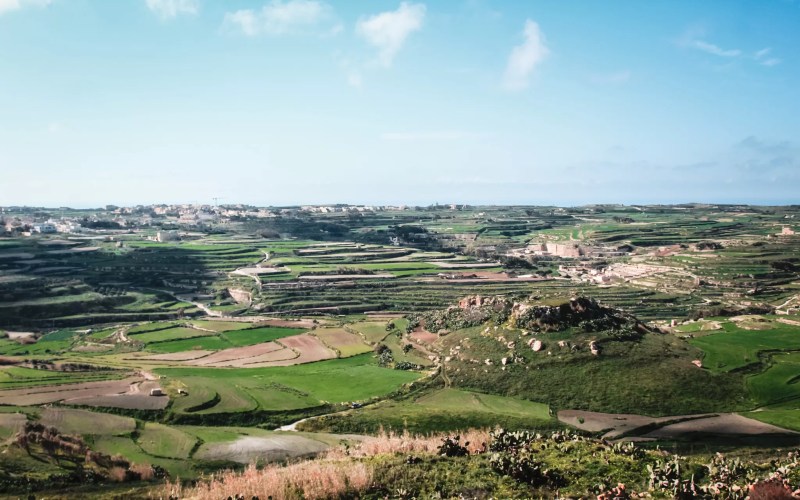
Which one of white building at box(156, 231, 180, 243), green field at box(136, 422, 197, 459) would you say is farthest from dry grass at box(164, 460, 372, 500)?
white building at box(156, 231, 180, 243)

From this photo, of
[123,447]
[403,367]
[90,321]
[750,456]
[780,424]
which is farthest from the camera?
[90,321]

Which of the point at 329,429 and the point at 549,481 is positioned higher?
the point at 549,481

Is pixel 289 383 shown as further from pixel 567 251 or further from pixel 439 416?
pixel 567 251

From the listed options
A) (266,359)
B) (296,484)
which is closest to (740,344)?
(266,359)

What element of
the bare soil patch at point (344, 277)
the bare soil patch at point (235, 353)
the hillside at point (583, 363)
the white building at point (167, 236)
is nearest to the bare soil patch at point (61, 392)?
the bare soil patch at point (235, 353)

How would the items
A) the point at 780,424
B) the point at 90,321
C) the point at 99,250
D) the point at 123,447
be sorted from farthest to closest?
the point at 99,250 < the point at 90,321 < the point at 780,424 < the point at 123,447

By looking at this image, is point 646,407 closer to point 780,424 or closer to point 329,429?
point 780,424

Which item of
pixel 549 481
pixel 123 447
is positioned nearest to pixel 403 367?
pixel 123 447

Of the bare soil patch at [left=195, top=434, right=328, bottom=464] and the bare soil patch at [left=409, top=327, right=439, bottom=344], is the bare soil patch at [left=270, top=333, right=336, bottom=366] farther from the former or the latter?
the bare soil patch at [left=195, top=434, right=328, bottom=464]
